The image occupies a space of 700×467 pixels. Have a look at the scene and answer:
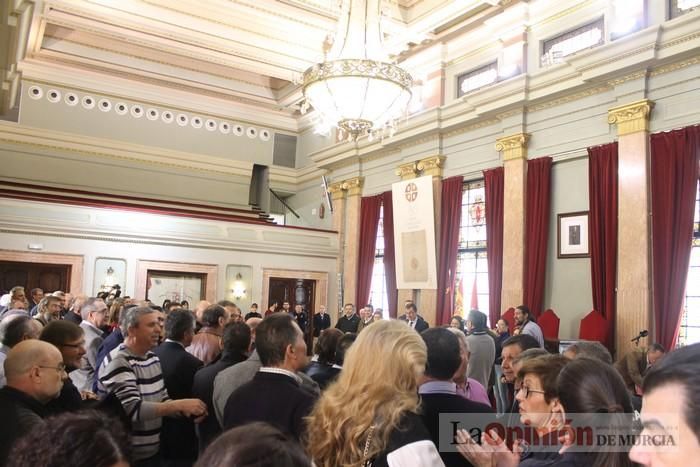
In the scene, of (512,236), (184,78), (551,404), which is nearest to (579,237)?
(512,236)

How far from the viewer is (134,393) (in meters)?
2.98

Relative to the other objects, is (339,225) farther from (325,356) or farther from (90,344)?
(325,356)

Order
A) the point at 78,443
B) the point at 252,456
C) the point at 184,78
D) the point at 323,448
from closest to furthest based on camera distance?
1. the point at 252,456
2. the point at 78,443
3. the point at 323,448
4. the point at 184,78

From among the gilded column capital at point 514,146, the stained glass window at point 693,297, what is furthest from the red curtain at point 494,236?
the stained glass window at point 693,297

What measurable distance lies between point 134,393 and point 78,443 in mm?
2196

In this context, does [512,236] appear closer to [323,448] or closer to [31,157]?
[323,448]

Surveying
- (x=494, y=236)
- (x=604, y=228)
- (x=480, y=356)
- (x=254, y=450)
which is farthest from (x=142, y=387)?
(x=494, y=236)

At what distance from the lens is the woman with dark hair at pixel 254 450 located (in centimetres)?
80

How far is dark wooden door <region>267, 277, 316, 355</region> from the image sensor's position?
48.0ft

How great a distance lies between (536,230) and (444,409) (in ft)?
26.6

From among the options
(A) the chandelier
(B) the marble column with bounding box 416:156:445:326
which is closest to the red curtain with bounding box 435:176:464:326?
(B) the marble column with bounding box 416:156:445:326

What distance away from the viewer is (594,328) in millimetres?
8500

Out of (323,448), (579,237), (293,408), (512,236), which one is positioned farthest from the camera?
(512,236)

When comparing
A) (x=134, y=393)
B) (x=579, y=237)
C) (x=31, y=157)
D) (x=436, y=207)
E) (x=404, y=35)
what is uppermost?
(x=404, y=35)
